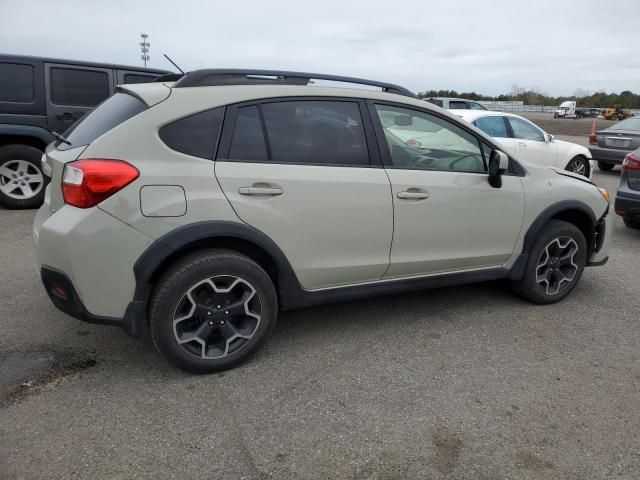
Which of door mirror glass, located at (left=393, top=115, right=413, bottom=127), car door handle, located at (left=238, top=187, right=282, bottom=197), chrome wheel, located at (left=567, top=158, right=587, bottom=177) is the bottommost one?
chrome wheel, located at (left=567, top=158, right=587, bottom=177)

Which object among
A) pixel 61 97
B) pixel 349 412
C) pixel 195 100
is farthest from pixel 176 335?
pixel 61 97

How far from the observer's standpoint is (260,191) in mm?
3014

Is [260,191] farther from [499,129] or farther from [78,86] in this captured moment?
[499,129]

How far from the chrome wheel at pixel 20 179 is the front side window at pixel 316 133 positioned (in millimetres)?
5334

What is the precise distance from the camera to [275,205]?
306 centimetres

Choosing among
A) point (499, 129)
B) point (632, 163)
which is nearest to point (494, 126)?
point (499, 129)

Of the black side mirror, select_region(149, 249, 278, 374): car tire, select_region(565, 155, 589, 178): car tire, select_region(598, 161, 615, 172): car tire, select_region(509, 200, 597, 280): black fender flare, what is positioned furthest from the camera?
select_region(598, 161, 615, 172): car tire

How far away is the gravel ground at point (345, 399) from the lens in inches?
94.4

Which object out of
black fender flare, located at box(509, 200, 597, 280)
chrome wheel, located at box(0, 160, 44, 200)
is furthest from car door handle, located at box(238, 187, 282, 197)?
chrome wheel, located at box(0, 160, 44, 200)

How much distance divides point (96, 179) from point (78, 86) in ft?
17.7

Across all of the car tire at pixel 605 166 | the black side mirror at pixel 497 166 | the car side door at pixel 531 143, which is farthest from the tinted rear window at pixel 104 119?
the car tire at pixel 605 166

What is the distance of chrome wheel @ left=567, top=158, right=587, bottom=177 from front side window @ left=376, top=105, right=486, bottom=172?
25.8ft

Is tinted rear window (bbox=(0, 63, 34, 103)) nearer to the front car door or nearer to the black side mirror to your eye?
the front car door

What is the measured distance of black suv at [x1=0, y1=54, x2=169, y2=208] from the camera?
22.6 ft
